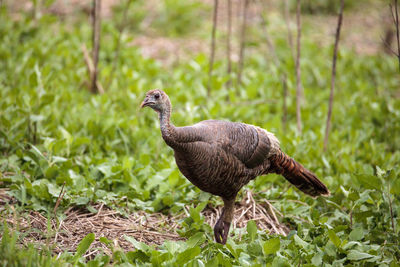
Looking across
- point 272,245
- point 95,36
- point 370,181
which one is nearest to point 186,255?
point 272,245

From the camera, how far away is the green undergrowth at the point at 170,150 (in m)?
3.55

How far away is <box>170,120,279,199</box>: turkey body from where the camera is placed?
3.47 meters

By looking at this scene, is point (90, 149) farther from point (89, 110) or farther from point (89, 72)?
point (89, 72)

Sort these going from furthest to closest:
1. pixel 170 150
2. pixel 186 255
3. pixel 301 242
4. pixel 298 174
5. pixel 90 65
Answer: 1. pixel 90 65
2. pixel 170 150
3. pixel 298 174
4. pixel 301 242
5. pixel 186 255

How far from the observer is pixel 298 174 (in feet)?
14.1

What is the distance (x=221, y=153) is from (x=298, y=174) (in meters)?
1.03

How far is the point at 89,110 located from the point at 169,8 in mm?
4545

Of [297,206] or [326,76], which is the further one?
[326,76]

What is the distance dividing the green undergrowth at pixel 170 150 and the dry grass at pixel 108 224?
89 millimetres

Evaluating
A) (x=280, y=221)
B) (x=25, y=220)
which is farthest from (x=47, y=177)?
(x=280, y=221)

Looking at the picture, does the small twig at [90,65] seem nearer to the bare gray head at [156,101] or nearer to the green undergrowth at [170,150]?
the green undergrowth at [170,150]

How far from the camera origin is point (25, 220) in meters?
3.75

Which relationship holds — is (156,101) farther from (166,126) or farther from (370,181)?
(370,181)

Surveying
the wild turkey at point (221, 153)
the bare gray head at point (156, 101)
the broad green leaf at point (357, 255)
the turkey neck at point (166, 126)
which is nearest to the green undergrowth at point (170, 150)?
the broad green leaf at point (357, 255)
